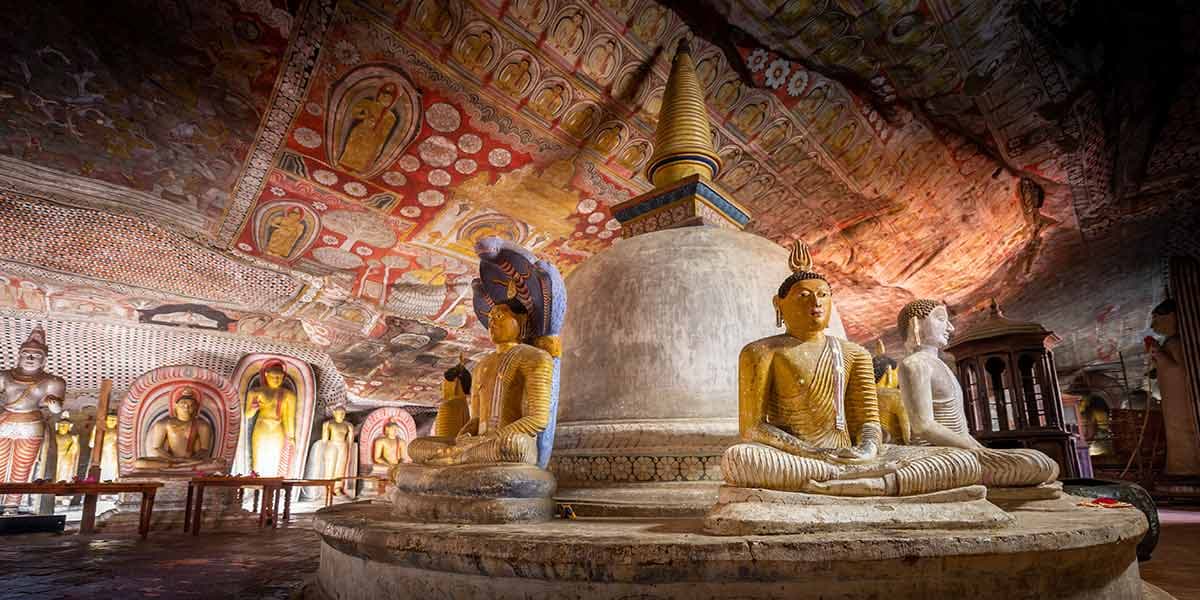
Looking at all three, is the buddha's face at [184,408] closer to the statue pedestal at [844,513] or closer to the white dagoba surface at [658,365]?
the white dagoba surface at [658,365]

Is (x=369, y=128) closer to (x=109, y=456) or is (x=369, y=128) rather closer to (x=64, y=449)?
(x=109, y=456)

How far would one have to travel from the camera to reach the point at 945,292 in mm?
11625

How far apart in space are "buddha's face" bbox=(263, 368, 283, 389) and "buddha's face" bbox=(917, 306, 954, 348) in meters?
9.56

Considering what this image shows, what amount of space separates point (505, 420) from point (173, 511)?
6635mm

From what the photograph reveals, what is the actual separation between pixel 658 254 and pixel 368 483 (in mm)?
11069

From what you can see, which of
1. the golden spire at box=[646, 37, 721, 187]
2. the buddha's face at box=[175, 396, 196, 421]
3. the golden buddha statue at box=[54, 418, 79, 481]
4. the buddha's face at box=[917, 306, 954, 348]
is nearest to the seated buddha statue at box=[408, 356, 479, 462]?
the golden spire at box=[646, 37, 721, 187]

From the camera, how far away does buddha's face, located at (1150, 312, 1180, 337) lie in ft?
30.7

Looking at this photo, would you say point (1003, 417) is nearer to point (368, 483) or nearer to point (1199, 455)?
point (1199, 455)

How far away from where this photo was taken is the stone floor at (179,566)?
112 inches

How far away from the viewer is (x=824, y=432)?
2.42 meters

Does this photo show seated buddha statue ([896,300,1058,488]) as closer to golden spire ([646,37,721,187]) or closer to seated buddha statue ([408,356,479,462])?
golden spire ([646,37,721,187])

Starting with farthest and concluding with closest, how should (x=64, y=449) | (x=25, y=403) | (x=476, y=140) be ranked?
(x=64, y=449)
(x=25, y=403)
(x=476, y=140)

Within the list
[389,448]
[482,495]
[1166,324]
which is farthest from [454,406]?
[1166,324]

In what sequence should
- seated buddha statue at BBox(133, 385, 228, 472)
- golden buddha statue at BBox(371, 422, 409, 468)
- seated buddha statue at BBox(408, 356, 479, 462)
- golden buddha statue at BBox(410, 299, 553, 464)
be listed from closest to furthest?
golden buddha statue at BBox(410, 299, 553, 464) → seated buddha statue at BBox(408, 356, 479, 462) → seated buddha statue at BBox(133, 385, 228, 472) → golden buddha statue at BBox(371, 422, 409, 468)
